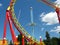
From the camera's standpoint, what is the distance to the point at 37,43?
42.6 meters

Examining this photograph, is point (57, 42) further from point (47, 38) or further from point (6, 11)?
point (6, 11)

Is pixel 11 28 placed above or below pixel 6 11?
below

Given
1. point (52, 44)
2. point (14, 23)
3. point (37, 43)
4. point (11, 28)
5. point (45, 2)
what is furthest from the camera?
point (52, 44)

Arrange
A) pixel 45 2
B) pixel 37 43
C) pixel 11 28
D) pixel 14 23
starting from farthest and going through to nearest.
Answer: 1. pixel 45 2
2. pixel 37 43
3. pixel 14 23
4. pixel 11 28

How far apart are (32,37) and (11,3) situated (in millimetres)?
9282

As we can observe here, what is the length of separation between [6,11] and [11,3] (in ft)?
6.73

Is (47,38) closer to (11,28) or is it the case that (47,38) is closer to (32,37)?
(32,37)

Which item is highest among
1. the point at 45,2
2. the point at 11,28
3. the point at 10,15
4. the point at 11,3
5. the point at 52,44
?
the point at 45,2

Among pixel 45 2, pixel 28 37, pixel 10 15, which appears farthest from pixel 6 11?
pixel 45 2

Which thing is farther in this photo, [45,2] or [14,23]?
[45,2]

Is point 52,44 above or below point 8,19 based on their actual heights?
below

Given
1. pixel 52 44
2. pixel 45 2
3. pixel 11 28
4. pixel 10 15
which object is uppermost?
pixel 45 2

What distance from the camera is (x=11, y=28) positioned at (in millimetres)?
37125

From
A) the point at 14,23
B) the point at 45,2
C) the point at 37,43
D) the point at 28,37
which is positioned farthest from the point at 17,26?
the point at 45,2
